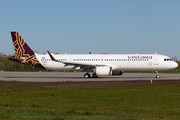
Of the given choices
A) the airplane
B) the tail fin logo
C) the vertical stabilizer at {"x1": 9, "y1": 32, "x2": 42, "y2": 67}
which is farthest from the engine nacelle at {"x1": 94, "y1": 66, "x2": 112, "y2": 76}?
the tail fin logo

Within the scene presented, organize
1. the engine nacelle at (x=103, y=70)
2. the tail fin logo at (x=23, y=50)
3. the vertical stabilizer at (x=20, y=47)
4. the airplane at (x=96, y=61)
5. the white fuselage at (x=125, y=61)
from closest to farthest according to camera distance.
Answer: the engine nacelle at (x=103, y=70)
the airplane at (x=96, y=61)
the white fuselage at (x=125, y=61)
the tail fin logo at (x=23, y=50)
the vertical stabilizer at (x=20, y=47)

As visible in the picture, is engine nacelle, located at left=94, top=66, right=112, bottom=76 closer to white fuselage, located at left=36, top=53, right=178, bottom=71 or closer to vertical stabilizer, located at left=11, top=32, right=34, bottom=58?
white fuselage, located at left=36, top=53, right=178, bottom=71

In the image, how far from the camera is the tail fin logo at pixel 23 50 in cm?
4806

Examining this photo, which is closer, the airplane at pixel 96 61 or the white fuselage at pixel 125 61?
the airplane at pixel 96 61

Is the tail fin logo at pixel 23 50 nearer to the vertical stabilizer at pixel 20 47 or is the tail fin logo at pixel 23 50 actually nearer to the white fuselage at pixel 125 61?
the vertical stabilizer at pixel 20 47

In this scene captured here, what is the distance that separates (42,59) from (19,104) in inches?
1239

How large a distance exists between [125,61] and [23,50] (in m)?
20.6

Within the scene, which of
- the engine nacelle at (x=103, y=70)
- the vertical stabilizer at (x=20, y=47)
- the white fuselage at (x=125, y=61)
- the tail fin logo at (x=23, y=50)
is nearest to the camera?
the engine nacelle at (x=103, y=70)

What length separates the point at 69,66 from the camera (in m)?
46.9

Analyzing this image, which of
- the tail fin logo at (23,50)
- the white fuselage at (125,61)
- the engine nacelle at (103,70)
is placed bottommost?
the engine nacelle at (103,70)

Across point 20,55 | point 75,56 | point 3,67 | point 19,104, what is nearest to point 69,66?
point 75,56

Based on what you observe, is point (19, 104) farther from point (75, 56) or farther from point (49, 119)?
point (75, 56)

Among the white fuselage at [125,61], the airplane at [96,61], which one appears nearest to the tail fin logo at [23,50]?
the airplane at [96,61]

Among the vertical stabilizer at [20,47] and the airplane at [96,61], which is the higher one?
the vertical stabilizer at [20,47]
